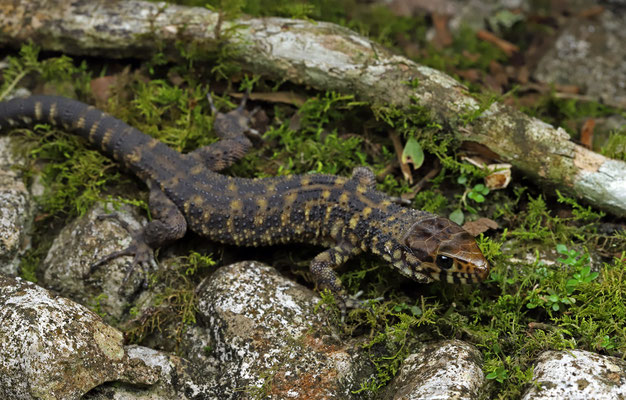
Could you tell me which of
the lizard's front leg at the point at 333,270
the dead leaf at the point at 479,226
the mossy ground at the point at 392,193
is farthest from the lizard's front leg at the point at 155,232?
the dead leaf at the point at 479,226

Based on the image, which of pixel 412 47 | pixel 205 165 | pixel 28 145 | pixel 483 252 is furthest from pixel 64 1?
pixel 483 252

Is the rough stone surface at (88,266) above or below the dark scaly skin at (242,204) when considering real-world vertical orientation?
below

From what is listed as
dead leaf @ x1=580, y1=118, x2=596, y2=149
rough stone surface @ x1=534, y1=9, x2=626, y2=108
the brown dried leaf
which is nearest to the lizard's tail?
the brown dried leaf

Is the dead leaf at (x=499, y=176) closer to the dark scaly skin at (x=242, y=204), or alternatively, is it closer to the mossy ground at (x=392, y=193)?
the mossy ground at (x=392, y=193)

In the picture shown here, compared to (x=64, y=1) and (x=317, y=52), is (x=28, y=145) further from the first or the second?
(x=317, y=52)

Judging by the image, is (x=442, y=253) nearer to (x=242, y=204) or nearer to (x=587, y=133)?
(x=242, y=204)

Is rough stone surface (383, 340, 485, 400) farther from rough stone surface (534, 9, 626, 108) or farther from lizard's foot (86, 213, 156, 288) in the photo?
rough stone surface (534, 9, 626, 108)
